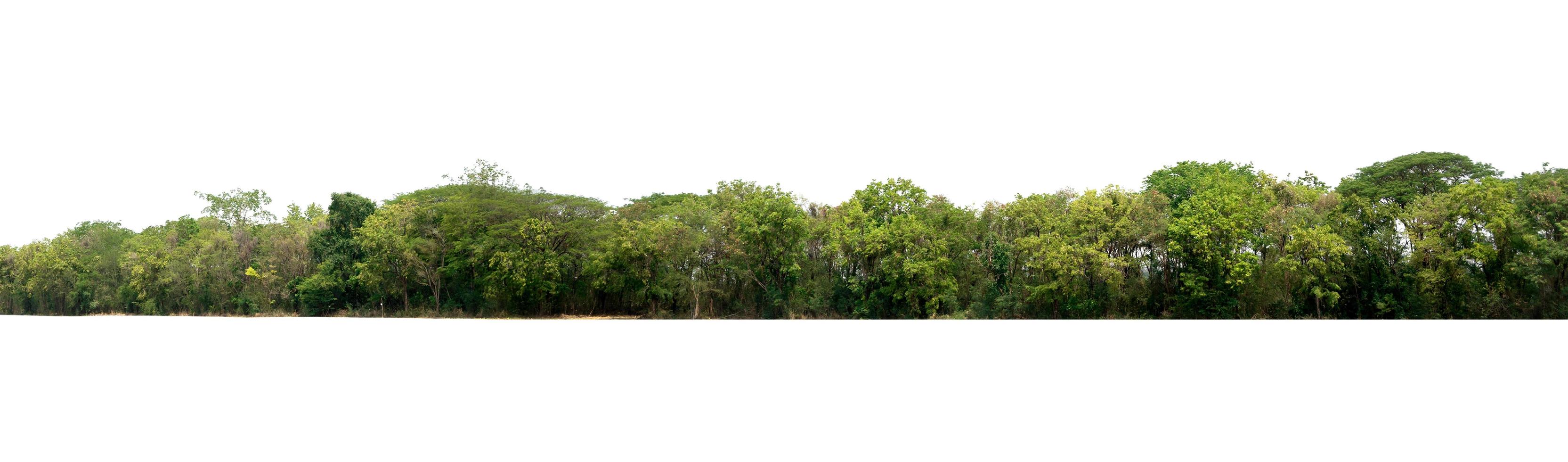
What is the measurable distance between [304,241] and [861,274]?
124 ft

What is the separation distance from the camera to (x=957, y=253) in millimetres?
44906

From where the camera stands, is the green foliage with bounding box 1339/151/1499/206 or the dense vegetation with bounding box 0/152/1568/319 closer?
the dense vegetation with bounding box 0/152/1568/319

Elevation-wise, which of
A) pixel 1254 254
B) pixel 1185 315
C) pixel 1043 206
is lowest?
pixel 1185 315

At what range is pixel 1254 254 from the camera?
38.5 metres

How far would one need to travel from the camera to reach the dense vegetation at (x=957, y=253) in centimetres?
3753

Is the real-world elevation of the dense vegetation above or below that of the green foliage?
below

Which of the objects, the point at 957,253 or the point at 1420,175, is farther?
the point at 1420,175

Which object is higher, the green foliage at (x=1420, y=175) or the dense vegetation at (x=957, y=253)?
the green foliage at (x=1420, y=175)

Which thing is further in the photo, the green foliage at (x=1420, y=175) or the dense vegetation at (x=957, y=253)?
the green foliage at (x=1420, y=175)

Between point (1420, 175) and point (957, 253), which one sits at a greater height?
point (1420, 175)

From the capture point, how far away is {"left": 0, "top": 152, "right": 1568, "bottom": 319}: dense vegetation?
37531 millimetres

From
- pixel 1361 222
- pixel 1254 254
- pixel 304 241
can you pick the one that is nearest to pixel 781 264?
pixel 1254 254
